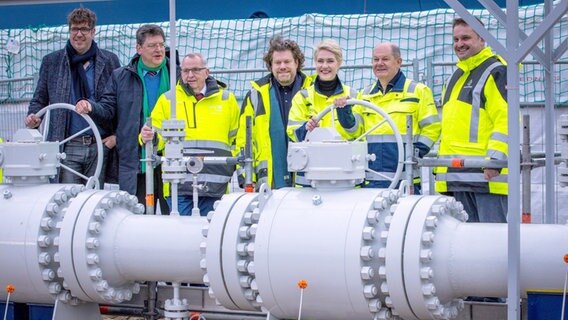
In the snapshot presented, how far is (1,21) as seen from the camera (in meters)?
17.2

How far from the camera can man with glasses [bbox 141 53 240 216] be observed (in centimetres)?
684

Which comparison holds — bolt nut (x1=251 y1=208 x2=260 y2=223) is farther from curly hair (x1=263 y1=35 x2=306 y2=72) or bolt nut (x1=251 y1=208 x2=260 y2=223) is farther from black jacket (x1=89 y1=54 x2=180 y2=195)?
black jacket (x1=89 y1=54 x2=180 y2=195)

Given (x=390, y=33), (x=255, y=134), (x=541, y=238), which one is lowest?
(x=541, y=238)

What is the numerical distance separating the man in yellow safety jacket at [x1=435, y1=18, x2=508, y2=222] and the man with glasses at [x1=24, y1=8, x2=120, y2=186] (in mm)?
2368

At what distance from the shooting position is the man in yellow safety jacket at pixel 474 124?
600 centimetres

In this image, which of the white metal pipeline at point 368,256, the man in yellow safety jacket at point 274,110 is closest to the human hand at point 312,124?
the white metal pipeline at point 368,256

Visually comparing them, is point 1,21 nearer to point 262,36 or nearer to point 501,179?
point 262,36

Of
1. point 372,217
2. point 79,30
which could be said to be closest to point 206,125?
point 79,30

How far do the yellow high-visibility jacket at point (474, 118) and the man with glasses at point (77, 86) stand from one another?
2358 millimetres

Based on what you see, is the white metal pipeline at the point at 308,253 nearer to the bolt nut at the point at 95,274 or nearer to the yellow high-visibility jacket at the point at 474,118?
the bolt nut at the point at 95,274

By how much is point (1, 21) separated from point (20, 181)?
11855 mm

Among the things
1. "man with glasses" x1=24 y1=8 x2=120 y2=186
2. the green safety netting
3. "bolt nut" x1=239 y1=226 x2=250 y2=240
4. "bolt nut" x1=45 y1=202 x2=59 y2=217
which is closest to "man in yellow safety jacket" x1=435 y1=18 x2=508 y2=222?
"bolt nut" x1=239 y1=226 x2=250 y2=240

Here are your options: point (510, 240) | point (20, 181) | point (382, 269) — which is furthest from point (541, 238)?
point (20, 181)

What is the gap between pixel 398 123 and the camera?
247 inches
